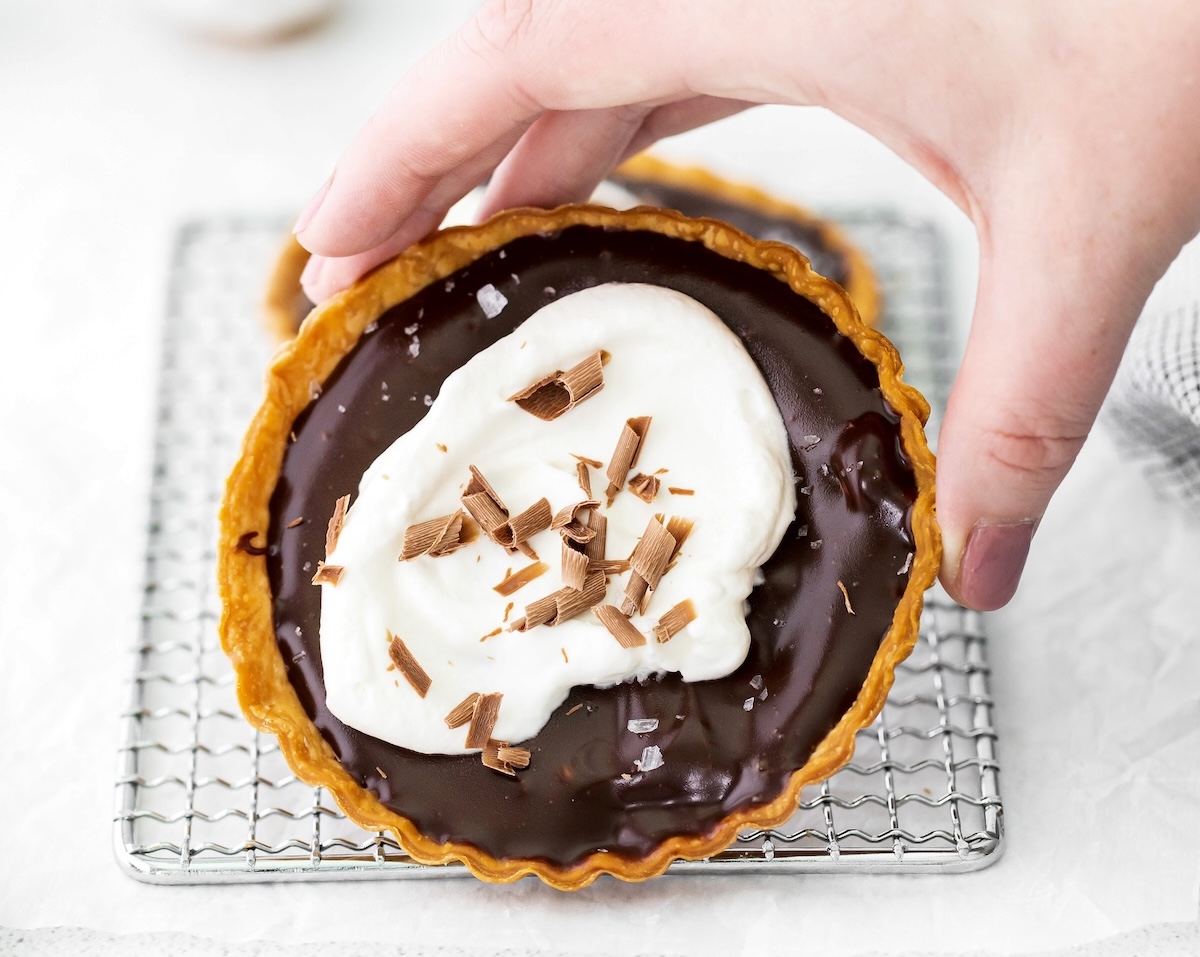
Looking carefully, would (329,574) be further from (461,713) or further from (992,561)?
(992,561)

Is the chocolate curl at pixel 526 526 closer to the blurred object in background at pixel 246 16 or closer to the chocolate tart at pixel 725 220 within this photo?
the chocolate tart at pixel 725 220

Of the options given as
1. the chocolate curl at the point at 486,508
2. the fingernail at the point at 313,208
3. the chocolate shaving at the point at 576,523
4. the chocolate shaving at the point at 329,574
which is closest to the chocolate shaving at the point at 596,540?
the chocolate shaving at the point at 576,523

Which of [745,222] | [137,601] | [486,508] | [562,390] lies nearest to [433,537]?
[486,508]

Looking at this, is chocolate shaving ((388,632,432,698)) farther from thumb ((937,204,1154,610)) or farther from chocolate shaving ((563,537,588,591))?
thumb ((937,204,1154,610))

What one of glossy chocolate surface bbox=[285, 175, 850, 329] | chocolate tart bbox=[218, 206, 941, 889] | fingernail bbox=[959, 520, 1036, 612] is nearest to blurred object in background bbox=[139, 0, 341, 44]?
glossy chocolate surface bbox=[285, 175, 850, 329]

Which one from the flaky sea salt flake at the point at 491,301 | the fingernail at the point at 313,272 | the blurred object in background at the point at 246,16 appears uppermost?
the blurred object in background at the point at 246,16

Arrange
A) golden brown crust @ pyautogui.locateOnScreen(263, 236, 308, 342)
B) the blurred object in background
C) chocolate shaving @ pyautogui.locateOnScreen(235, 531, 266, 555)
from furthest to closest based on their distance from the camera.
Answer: the blurred object in background < golden brown crust @ pyautogui.locateOnScreen(263, 236, 308, 342) < chocolate shaving @ pyautogui.locateOnScreen(235, 531, 266, 555)
